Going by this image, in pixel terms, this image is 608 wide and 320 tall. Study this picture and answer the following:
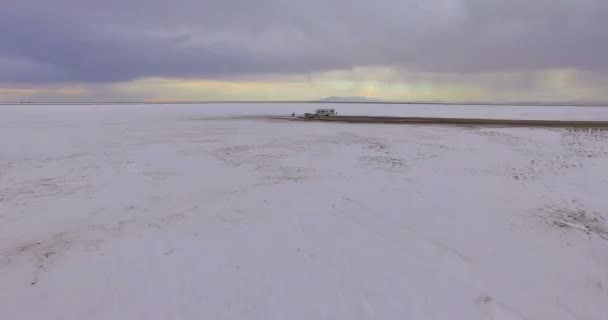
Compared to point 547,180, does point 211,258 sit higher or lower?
lower

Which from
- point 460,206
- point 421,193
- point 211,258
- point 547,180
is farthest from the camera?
point 547,180

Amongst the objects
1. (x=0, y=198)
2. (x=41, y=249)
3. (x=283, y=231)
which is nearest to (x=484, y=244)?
(x=283, y=231)

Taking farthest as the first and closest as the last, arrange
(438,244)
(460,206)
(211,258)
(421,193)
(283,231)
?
(421,193) → (460,206) → (283,231) → (438,244) → (211,258)

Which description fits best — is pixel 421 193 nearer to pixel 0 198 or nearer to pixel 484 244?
pixel 484 244

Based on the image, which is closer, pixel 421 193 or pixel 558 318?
pixel 558 318

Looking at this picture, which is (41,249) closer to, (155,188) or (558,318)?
(155,188)

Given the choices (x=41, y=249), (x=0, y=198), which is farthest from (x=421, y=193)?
(x=0, y=198)
